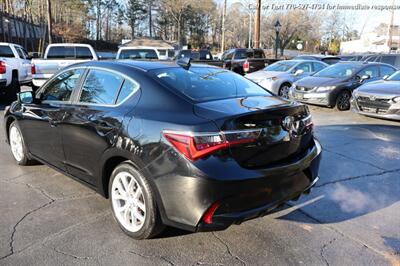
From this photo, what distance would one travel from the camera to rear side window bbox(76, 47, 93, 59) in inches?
543

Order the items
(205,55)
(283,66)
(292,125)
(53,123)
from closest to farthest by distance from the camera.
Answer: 1. (292,125)
2. (53,123)
3. (283,66)
4. (205,55)

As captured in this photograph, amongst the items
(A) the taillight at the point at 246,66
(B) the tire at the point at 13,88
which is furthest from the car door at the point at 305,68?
(B) the tire at the point at 13,88

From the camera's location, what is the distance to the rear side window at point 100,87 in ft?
12.2

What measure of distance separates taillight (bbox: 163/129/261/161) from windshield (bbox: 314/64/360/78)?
965cm

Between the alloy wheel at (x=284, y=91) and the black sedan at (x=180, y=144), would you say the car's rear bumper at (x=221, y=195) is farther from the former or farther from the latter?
the alloy wheel at (x=284, y=91)

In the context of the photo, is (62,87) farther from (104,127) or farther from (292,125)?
(292,125)

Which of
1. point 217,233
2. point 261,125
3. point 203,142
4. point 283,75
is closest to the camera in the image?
point 203,142

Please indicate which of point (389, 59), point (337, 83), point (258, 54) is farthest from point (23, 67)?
point (389, 59)

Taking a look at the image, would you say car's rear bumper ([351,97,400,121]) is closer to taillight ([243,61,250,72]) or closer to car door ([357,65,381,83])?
car door ([357,65,381,83])

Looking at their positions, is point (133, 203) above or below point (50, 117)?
below

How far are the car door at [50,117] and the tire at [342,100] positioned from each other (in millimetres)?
8534

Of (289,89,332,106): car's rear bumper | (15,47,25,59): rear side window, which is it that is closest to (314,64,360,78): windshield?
(289,89,332,106): car's rear bumper

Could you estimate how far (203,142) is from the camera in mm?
2869

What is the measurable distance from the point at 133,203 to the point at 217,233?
2.73ft
